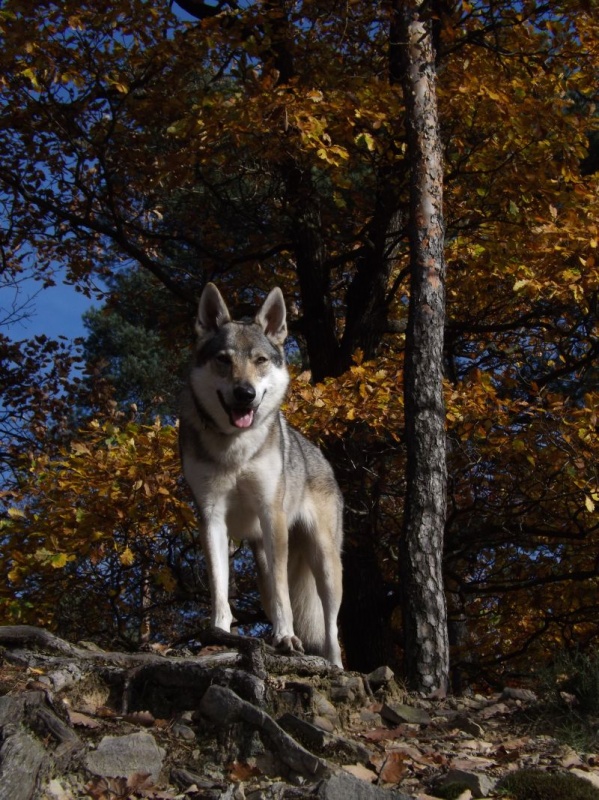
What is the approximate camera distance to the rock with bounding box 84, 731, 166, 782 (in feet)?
12.3

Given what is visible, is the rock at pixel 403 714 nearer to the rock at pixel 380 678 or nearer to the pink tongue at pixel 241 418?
the rock at pixel 380 678

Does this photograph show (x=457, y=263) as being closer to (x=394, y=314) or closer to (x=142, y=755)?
(x=394, y=314)

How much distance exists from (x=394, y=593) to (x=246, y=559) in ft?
34.4

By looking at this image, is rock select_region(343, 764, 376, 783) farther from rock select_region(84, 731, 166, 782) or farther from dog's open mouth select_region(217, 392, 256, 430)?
dog's open mouth select_region(217, 392, 256, 430)

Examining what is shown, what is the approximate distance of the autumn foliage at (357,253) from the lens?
29.8 ft

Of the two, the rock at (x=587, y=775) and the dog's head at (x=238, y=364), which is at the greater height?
the dog's head at (x=238, y=364)

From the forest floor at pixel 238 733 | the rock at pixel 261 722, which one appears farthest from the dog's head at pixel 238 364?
the rock at pixel 261 722

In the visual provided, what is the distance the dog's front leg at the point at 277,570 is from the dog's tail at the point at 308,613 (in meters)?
0.87

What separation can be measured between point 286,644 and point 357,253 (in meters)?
7.50

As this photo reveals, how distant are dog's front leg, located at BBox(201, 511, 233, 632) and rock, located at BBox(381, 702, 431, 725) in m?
1.41

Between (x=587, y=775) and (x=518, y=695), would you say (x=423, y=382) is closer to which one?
(x=518, y=695)

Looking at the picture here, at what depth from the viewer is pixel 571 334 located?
12.0 meters

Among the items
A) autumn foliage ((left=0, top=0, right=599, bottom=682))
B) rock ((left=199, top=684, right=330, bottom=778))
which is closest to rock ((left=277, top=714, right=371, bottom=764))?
rock ((left=199, top=684, right=330, bottom=778))

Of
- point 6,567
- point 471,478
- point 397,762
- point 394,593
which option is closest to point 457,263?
point 471,478
